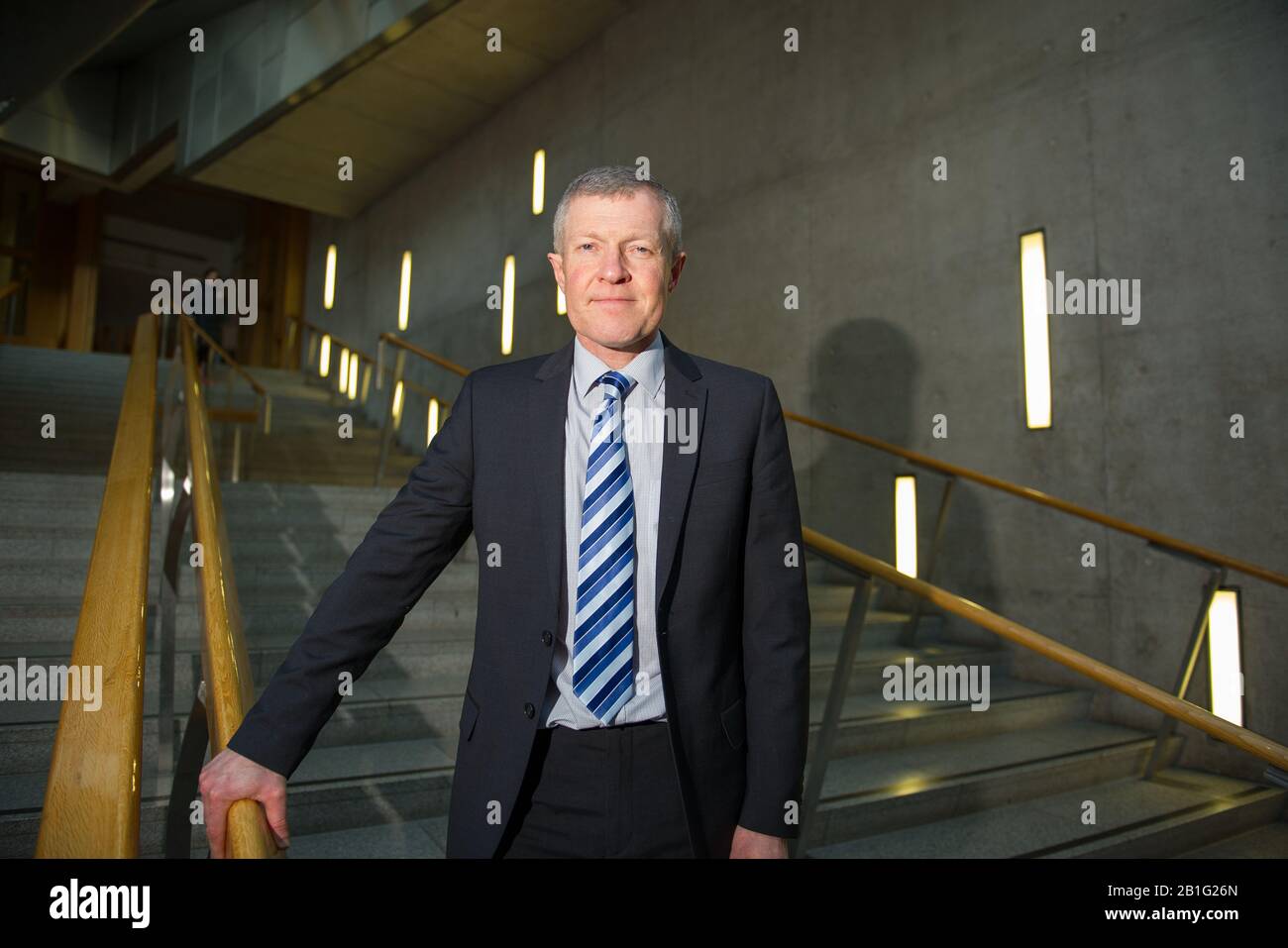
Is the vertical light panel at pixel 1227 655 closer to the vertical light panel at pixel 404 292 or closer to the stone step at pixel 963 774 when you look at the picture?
the stone step at pixel 963 774

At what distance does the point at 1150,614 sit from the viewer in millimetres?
3811

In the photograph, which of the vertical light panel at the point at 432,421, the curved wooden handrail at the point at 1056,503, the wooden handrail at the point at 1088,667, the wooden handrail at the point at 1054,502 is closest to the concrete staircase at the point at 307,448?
the vertical light panel at the point at 432,421

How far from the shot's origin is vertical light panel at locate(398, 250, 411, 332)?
10.3m

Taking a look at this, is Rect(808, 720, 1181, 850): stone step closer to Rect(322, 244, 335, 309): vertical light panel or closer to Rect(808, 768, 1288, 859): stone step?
Rect(808, 768, 1288, 859): stone step

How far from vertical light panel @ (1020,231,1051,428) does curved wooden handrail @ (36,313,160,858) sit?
3.97m

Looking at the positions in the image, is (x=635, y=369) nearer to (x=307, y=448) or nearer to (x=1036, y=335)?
(x=1036, y=335)

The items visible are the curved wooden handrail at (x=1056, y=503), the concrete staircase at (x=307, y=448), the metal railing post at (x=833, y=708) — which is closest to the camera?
the metal railing post at (x=833, y=708)

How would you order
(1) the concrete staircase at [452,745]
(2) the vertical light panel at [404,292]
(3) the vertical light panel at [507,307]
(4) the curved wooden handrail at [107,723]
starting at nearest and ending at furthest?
(4) the curved wooden handrail at [107,723] → (1) the concrete staircase at [452,745] → (3) the vertical light panel at [507,307] → (2) the vertical light panel at [404,292]

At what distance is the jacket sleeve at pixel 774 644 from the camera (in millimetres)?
1196

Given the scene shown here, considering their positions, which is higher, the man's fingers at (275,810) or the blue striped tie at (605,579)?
the blue striped tie at (605,579)

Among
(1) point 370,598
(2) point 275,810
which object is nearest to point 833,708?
(1) point 370,598

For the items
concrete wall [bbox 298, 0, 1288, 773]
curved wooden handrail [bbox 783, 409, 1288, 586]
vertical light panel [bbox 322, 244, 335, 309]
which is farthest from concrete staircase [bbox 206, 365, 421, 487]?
vertical light panel [bbox 322, 244, 335, 309]

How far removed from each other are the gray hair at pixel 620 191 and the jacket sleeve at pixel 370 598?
0.31 meters

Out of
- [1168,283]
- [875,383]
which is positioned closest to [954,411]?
[875,383]
